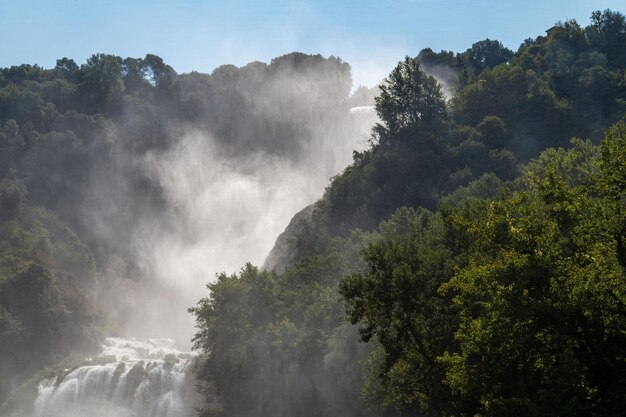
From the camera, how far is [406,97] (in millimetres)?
116750

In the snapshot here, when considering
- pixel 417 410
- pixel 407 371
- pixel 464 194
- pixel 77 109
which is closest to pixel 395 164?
pixel 464 194

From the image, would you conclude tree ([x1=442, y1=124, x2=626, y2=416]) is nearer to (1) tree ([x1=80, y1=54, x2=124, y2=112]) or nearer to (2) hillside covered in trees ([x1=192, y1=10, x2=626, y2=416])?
(2) hillside covered in trees ([x1=192, y1=10, x2=626, y2=416])

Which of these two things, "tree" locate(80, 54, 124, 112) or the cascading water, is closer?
the cascading water

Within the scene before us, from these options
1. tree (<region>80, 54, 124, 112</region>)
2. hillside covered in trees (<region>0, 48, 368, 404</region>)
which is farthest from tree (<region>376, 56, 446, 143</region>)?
tree (<region>80, 54, 124, 112</region>)

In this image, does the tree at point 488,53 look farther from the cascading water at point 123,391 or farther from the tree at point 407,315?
the tree at point 407,315

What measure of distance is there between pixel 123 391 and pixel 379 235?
36171 millimetres

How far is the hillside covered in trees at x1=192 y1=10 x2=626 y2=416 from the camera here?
2248cm

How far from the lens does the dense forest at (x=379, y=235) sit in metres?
23.2

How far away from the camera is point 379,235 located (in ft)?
247

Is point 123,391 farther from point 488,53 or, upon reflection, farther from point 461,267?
point 488,53

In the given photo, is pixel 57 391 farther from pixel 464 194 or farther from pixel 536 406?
pixel 536 406

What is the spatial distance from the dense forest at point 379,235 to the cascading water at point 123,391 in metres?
4.38

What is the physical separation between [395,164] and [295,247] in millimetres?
20410

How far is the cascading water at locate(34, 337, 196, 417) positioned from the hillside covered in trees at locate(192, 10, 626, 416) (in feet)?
27.3
